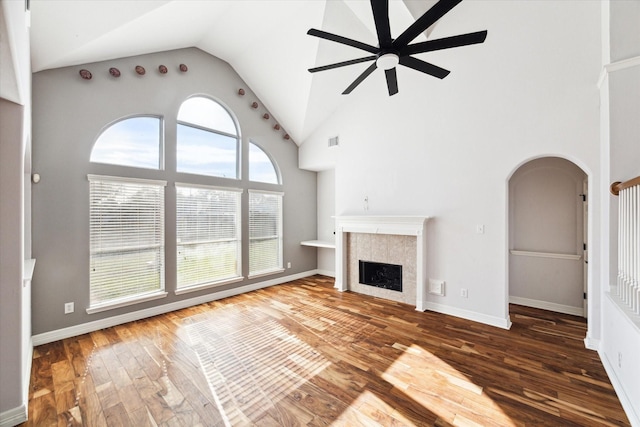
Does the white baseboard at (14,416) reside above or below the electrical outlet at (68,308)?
below

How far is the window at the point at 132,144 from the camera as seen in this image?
3.57 meters

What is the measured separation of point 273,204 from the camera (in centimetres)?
572

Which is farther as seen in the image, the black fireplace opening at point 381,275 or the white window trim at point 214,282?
the black fireplace opening at point 381,275

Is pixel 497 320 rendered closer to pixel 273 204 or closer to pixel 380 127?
pixel 380 127

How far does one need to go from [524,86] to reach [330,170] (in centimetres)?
379

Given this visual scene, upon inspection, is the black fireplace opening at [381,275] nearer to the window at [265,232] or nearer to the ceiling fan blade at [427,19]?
the window at [265,232]

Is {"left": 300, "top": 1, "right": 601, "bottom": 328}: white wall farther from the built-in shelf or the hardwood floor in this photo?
the built-in shelf

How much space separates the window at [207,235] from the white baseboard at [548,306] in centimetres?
470

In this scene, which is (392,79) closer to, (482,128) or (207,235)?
(482,128)

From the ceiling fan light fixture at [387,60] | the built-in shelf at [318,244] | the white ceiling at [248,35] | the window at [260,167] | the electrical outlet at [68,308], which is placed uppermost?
the white ceiling at [248,35]

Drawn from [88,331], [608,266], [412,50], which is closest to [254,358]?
[88,331]

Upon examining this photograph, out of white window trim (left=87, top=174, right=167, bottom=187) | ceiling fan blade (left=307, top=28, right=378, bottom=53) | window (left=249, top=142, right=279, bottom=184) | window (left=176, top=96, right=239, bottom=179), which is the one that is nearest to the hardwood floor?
white window trim (left=87, top=174, right=167, bottom=187)

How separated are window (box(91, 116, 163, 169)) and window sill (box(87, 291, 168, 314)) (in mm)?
1828

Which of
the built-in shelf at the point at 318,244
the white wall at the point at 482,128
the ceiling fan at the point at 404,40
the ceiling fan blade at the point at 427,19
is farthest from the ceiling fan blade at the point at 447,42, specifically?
the built-in shelf at the point at 318,244
